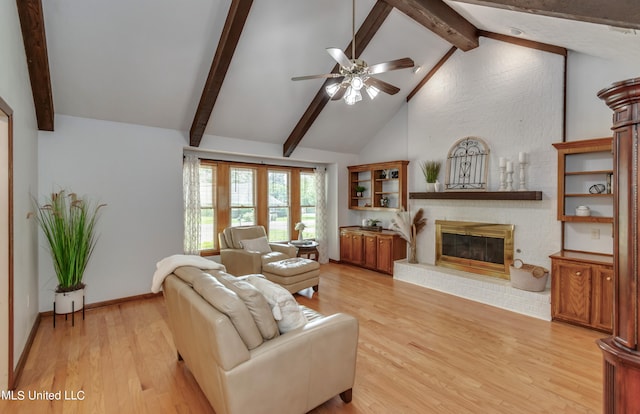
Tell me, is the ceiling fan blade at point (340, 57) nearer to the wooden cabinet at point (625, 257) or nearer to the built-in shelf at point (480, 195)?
the wooden cabinet at point (625, 257)

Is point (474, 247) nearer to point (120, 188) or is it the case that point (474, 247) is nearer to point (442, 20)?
point (442, 20)

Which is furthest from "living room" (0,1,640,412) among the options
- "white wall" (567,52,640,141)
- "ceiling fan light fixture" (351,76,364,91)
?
→ "ceiling fan light fixture" (351,76,364,91)

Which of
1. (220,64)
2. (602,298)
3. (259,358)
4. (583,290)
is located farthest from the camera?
(220,64)

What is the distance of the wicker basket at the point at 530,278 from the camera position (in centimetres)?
391

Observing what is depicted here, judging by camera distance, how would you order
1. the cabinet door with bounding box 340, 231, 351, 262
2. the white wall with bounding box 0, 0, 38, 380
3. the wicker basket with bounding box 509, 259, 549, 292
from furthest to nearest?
the cabinet door with bounding box 340, 231, 351, 262 → the wicker basket with bounding box 509, 259, 549, 292 → the white wall with bounding box 0, 0, 38, 380

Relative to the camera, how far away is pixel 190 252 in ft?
16.4

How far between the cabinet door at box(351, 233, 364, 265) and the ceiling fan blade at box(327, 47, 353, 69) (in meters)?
3.88

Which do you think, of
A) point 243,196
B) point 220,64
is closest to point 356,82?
point 220,64

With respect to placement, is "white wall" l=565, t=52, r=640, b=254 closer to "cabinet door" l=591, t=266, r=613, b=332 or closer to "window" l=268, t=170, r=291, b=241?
"cabinet door" l=591, t=266, r=613, b=332

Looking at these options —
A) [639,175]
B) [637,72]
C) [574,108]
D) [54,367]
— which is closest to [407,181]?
[574,108]

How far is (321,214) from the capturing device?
22.2ft

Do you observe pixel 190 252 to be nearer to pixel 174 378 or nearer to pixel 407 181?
pixel 174 378

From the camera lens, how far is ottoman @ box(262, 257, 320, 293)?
4246 millimetres

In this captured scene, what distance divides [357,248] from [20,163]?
5.15 meters
